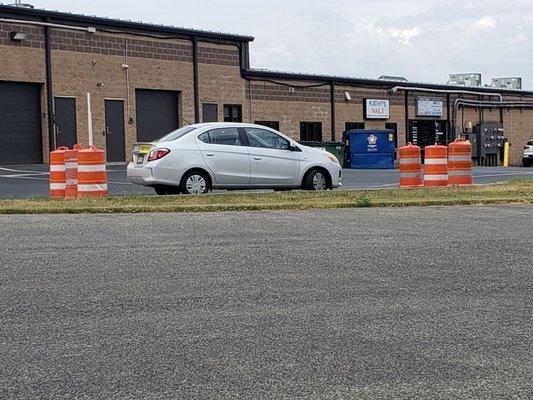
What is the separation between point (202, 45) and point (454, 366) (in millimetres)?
35724

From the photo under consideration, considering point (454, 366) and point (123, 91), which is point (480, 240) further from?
point (123, 91)

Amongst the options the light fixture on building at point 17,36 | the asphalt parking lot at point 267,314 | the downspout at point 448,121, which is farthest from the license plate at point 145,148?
the downspout at point 448,121

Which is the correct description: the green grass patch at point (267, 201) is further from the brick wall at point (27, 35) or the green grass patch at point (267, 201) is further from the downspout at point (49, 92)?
the downspout at point (49, 92)

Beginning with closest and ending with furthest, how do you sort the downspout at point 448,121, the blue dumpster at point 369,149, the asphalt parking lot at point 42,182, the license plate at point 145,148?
the license plate at point 145,148 < the asphalt parking lot at point 42,182 < the blue dumpster at point 369,149 < the downspout at point 448,121

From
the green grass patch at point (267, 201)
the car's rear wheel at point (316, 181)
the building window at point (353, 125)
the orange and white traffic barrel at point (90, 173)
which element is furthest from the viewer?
the building window at point (353, 125)

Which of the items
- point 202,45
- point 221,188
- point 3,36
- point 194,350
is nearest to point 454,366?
point 194,350

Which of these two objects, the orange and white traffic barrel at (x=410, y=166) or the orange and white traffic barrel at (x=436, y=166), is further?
→ the orange and white traffic barrel at (x=410, y=166)

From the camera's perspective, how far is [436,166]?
1978cm

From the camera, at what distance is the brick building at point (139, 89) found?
109 ft

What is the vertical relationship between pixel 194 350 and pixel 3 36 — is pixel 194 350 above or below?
below

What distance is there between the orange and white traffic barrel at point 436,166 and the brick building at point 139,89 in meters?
18.7

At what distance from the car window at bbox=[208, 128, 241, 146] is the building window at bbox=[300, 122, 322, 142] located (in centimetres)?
2681

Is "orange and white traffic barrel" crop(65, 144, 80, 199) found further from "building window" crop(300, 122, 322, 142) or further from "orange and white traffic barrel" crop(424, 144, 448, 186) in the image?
"building window" crop(300, 122, 322, 142)

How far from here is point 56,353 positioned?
5418 mm
